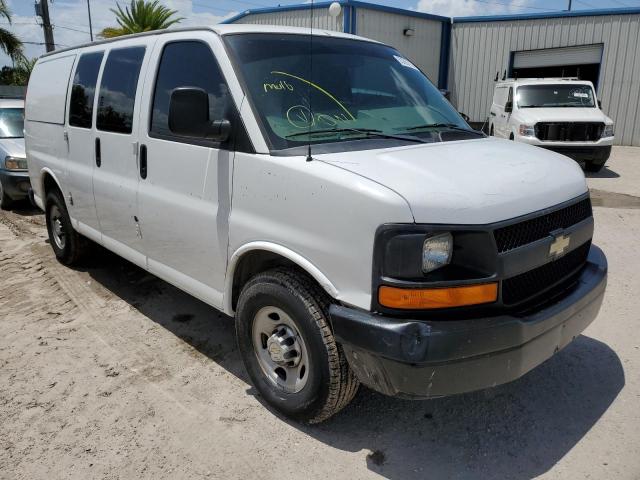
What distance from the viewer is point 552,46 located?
19.0 meters

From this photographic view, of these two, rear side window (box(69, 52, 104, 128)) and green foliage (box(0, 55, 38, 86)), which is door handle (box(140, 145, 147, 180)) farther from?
green foliage (box(0, 55, 38, 86))

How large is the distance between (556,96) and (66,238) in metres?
11.5

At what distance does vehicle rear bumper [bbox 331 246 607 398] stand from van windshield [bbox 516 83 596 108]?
11.6m

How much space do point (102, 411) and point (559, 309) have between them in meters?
2.63

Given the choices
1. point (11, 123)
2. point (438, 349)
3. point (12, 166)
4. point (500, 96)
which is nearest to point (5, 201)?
point (12, 166)

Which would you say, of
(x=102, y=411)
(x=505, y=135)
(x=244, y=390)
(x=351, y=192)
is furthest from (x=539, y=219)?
(x=505, y=135)

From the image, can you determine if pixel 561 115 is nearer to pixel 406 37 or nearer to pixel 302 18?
pixel 406 37

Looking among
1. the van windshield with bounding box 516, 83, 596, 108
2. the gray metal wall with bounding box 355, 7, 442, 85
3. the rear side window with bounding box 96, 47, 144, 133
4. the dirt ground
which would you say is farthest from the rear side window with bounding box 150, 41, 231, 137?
the gray metal wall with bounding box 355, 7, 442, 85

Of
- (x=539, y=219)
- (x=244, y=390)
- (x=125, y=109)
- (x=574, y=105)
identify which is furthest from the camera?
(x=574, y=105)

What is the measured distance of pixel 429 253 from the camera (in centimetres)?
237

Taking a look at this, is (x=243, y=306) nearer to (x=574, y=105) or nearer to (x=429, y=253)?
(x=429, y=253)

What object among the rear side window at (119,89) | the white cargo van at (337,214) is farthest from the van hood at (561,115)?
the rear side window at (119,89)

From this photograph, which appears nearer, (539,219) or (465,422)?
(539,219)

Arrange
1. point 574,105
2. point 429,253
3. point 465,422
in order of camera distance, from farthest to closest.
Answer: point 574,105, point 465,422, point 429,253
